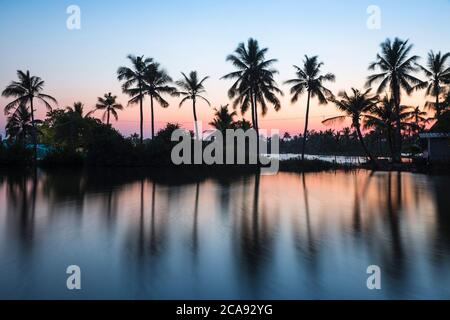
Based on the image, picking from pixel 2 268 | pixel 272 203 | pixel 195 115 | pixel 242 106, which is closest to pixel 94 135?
pixel 195 115

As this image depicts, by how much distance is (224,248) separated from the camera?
6.38 meters

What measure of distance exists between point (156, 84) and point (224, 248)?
91.8 ft

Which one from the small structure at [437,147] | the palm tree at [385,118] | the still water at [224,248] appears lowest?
the still water at [224,248]

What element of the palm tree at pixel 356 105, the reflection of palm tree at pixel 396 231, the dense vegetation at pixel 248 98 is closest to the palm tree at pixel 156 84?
the dense vegetation at pixel 248 98

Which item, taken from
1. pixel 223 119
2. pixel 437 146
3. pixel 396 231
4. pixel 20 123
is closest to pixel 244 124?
pixel 223 119

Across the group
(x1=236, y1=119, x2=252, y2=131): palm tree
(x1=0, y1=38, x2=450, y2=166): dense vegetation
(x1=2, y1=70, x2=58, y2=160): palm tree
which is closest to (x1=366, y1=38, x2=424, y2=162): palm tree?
(x1=0, y1=38, x2=450, y2=166): dense vegetation

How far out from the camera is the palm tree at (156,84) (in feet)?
103

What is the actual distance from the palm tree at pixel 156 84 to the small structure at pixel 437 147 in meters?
22.3

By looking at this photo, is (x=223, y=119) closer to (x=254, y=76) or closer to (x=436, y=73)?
(x=254, y=76)

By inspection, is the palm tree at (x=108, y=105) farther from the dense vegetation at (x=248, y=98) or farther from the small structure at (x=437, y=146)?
the small structure at (x=437, y=146)

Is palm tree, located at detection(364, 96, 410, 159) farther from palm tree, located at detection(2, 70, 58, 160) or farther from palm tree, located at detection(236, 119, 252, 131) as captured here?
palm tree, located at detection(2, 70, 58, 160)

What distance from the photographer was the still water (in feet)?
15.0

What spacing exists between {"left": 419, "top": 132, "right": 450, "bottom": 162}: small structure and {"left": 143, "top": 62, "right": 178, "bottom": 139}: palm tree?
22345 millimetres
